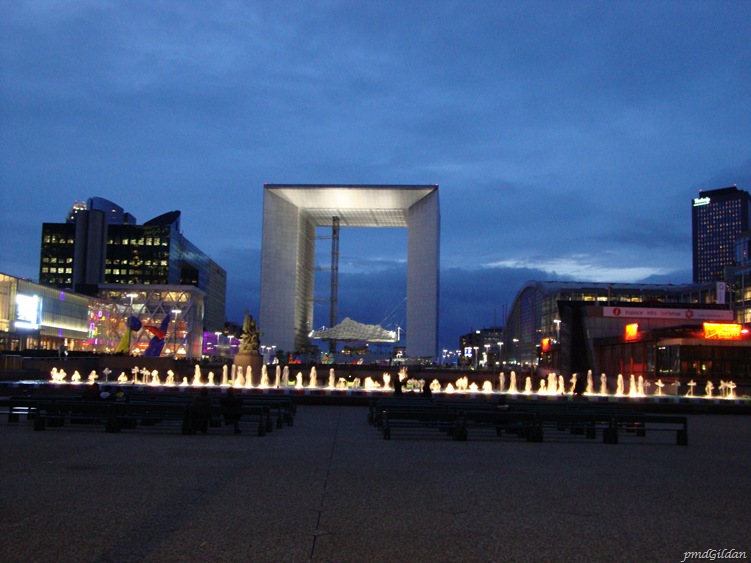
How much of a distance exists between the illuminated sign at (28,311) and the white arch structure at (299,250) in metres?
23.7

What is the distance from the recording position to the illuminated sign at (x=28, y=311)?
Result: 65312 millimetres

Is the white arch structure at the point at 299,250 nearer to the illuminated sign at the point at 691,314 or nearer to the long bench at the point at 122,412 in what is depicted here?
the illuminated sign at the point at 691,314

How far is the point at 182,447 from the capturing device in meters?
12.5

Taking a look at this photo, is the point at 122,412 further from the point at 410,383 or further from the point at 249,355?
the point at 410,383

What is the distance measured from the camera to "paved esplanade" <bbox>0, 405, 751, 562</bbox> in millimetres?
6023

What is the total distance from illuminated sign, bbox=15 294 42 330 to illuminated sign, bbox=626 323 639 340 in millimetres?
49919

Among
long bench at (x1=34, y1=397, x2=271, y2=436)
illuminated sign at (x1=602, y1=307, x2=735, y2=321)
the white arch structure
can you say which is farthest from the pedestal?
the white arch structure

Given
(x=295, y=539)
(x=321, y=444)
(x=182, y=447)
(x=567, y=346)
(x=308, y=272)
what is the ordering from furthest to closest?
(x=308, y=272)
(x=567, y=346)
(x=321, y=444)
(x=182, y=447)
(x=295, y=539)

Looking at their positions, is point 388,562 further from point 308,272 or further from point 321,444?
point 308,272

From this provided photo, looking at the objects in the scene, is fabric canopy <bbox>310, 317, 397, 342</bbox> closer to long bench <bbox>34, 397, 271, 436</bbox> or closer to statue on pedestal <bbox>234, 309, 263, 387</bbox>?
statue on pedestal <bbox>234, 309, 263, 387</bbox>

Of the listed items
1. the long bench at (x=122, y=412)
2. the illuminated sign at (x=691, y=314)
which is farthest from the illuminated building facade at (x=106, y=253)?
the long bench at (x=122, y=412)

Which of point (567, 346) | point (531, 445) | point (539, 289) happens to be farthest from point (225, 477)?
point (539, 289)

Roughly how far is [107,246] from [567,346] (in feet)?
401

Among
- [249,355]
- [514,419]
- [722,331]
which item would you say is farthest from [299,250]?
[514,419]
